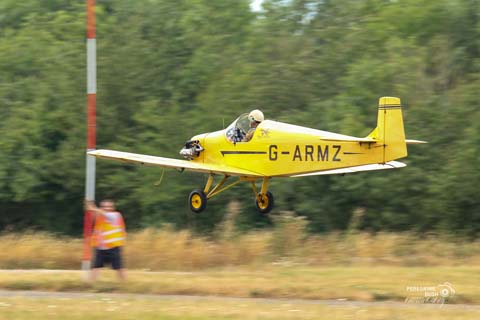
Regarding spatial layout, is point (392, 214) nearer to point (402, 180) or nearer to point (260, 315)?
point (402, 180)

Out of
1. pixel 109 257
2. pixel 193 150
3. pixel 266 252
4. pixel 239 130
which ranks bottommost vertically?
pixel 266 252

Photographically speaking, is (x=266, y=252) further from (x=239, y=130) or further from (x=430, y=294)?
(x=430, y=294)

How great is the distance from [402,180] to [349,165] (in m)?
14.6

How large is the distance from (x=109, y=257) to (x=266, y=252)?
29.7ft

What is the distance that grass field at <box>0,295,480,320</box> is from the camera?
1308 centimetres

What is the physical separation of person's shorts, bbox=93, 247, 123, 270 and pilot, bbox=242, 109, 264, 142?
13.5 ft

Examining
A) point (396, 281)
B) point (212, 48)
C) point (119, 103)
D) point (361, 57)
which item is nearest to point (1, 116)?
point (119, 103)

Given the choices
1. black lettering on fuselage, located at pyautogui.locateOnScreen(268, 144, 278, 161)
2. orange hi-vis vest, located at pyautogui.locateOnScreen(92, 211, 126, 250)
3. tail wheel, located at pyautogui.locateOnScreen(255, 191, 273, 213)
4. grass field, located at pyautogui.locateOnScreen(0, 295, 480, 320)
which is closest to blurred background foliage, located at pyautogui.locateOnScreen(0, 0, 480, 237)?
tail wheel, located at pyautogui.locateOnScreen(255, 191, 273, 213)

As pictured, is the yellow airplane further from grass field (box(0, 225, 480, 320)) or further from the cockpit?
grass field (box(0, 225, 480, 320))

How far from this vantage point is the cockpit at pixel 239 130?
19078 mm

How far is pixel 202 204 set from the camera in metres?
20.2

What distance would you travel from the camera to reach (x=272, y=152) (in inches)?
734

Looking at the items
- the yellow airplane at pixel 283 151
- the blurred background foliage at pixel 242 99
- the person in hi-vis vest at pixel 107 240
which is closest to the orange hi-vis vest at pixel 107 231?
the person in hi-vis vest at pixel 107 240

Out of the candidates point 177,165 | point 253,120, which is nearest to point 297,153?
point 253,120
